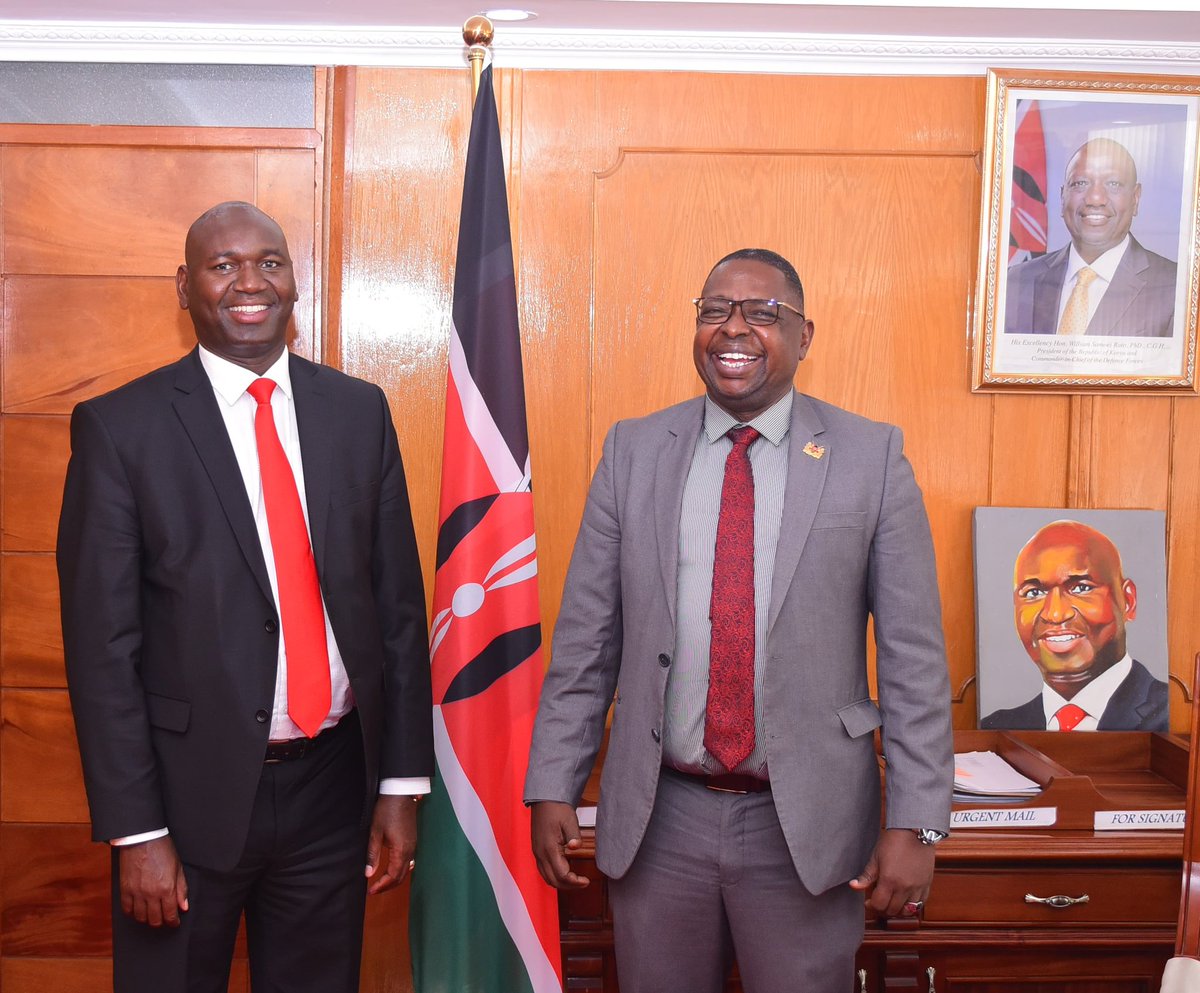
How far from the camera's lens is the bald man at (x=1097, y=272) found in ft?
9.38

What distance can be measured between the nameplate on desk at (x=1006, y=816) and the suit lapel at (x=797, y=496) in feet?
3.29

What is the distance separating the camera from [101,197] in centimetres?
284

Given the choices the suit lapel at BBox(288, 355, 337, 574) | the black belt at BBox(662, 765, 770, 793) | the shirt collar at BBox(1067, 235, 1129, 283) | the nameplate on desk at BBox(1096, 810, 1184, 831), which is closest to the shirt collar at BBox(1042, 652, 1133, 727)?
the nameplate on desk at BBox(1096, 810, 1184, 831)

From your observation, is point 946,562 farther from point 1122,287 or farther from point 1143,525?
point 1122,287

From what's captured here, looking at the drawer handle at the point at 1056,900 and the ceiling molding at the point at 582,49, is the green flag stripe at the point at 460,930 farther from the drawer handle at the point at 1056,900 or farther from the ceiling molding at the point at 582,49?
the ceiling molding at the point at 582,49

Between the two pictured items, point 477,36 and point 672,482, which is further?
point 477,36

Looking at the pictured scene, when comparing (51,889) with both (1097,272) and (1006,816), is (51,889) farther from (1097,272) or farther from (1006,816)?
(1097,272)

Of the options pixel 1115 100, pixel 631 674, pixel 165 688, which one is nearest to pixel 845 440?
pixel 631 674

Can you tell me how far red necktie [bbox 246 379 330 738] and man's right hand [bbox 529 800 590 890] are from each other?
440 mm

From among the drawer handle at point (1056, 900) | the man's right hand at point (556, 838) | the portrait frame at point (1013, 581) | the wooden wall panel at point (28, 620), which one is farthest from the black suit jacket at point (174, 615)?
the portrait frame at point (1013, 581)

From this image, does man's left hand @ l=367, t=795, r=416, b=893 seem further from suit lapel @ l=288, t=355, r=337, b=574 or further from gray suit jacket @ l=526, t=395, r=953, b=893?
suit lapel @ l=288, t=355, r=337, b=574

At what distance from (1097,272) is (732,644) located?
1.70 m

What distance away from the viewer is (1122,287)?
2877 mm

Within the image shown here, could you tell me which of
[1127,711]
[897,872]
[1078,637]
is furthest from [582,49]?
[1127,711]
